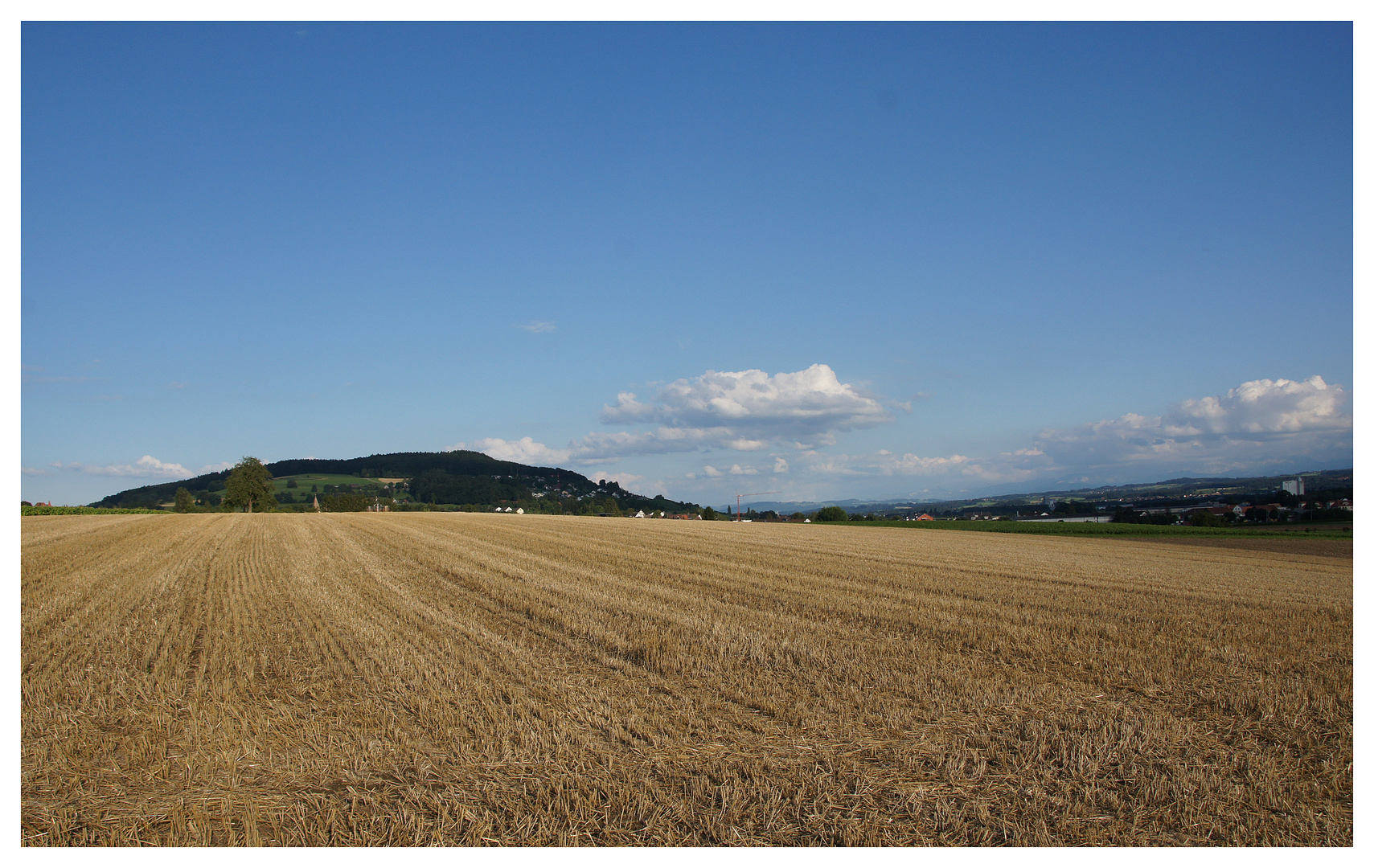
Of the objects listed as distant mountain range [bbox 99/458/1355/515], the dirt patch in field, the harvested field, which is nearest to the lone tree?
distant mountain range [bbox 99/458/1355/515]

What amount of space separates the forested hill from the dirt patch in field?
354 ft

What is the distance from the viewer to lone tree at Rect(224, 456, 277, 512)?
118 metres

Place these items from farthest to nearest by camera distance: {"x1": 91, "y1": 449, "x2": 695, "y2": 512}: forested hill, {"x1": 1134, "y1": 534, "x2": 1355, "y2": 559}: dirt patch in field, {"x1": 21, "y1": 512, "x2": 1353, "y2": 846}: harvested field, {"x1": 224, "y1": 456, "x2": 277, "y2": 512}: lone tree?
{"x1": 91, "y1": 449, "x2": 695, "y2": 512}: forested hill, {"x1": 224, "y1": 456, "x2": 277, "y2": 512}: lone tree, {"x1": 1134, "y1": 534, "x2": 1355, "y2": 559}: dirt patch in field, {"x1": 21, "y1": 512, "x2": 1353, "y2": 846}: harvested field

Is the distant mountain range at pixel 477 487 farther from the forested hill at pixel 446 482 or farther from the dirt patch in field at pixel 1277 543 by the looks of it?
the dirt patch in field at pixel 1277 543

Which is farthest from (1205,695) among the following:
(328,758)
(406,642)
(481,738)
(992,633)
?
(406,642)

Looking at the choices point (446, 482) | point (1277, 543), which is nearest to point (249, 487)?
point (446, 482)

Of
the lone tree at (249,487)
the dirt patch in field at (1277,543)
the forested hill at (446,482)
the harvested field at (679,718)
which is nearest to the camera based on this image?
the harvested field at (679,718)

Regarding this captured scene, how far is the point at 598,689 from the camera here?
26.0 feet

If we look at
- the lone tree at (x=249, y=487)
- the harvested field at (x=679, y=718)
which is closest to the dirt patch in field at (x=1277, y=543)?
the harvested field at (x=679, y=718)

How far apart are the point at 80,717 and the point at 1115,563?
2867 cm

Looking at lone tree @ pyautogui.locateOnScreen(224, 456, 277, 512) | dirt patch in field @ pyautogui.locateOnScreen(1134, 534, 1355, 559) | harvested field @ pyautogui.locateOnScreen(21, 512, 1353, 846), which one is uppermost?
lone tree @ pyautogui.locateOnScreen(224, 456, 277, 512)

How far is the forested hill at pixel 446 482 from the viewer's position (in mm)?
143375

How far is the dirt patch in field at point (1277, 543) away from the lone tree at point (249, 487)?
126 metres

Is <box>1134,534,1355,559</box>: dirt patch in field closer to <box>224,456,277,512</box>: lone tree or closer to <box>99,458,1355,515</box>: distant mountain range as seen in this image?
<box>99,458,1355,515</box>: distant mountain range
